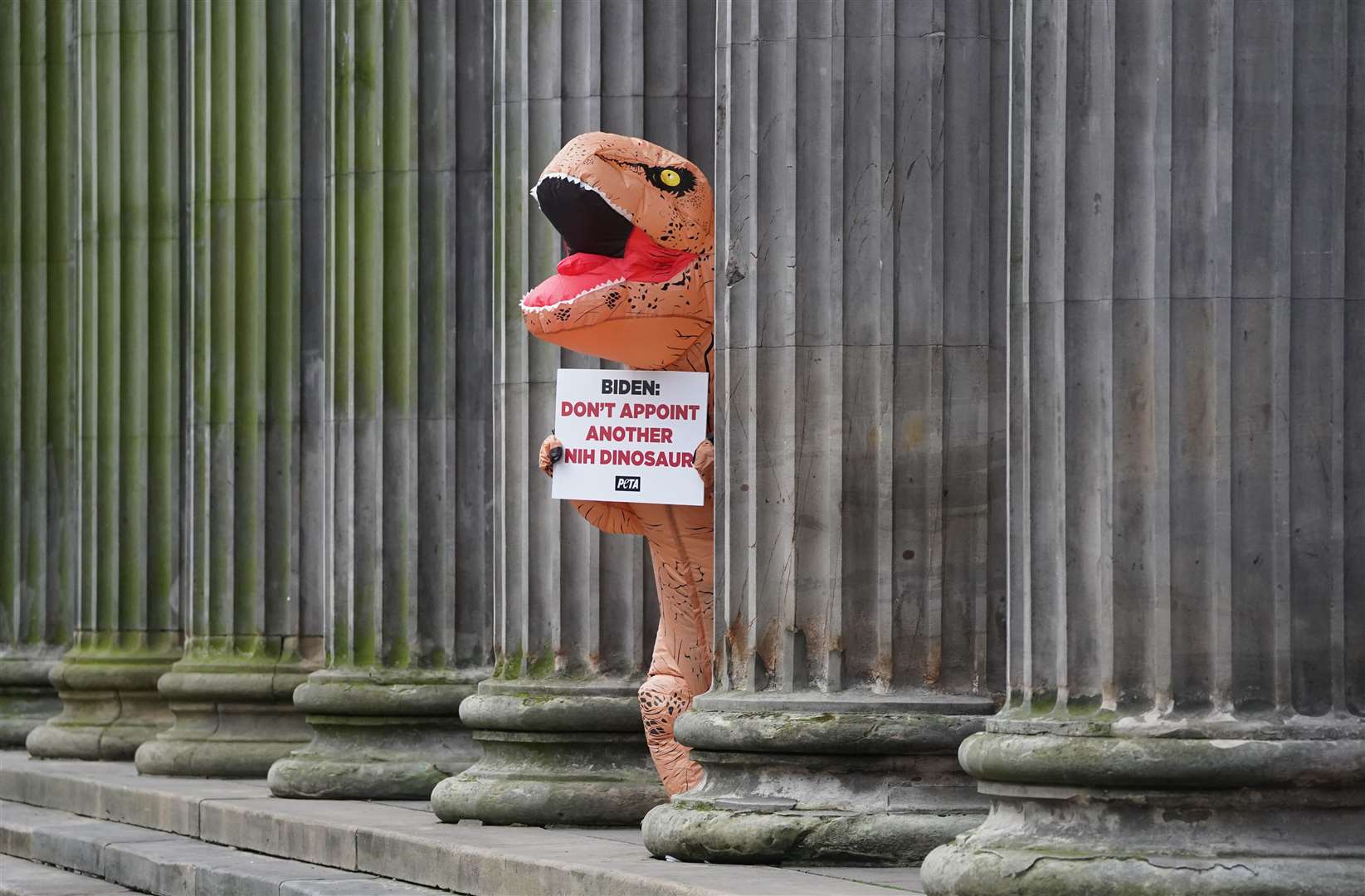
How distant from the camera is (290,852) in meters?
16.6

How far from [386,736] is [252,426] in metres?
3.72

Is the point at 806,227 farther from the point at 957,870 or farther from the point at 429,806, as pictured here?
the point at 429,806

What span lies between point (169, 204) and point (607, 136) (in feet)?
35.4

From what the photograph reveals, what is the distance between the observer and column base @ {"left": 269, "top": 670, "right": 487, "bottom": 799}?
717 inches

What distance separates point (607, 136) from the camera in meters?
13.8

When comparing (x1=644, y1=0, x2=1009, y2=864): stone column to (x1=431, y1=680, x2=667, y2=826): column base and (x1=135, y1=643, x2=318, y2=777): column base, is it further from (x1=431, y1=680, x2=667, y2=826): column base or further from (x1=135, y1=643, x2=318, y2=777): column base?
(x1=135, y1=643, x2=318, y2=777): column base

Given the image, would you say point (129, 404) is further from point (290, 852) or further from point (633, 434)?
point (633, 434)

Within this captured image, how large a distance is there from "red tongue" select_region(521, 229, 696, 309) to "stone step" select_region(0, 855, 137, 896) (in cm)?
Result: 562

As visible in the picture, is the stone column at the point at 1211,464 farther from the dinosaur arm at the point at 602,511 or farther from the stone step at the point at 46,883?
the stone step at the point at 46,883

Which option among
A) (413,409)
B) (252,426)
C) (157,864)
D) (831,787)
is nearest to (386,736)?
(157,864)

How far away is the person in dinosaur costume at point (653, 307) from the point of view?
1379cm

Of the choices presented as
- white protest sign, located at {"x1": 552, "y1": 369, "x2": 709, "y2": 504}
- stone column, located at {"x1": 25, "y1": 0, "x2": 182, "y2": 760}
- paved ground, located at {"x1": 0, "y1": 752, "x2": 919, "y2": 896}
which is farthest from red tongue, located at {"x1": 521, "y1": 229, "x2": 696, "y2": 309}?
stone column, located at {"x1": 25, "y1": 0, "x2": 182, "y2": 760}

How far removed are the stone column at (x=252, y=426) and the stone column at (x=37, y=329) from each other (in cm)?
543

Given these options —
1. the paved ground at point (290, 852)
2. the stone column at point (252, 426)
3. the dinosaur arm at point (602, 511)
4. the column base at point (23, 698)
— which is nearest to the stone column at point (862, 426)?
the paved ground at point (290, 852)
